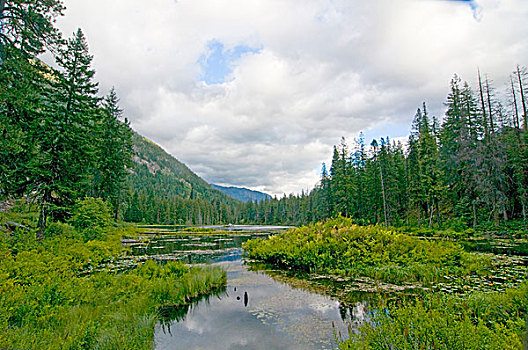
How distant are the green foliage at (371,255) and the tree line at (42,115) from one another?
13796 mm

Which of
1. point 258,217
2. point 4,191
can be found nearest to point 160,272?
point 4,191

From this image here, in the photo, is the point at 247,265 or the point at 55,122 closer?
the point at 247,265

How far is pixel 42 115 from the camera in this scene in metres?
17.0

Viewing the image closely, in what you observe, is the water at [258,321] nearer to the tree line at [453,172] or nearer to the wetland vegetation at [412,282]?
the wetland vegetation at [412,282]

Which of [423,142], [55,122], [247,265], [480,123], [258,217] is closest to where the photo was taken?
[247,265]

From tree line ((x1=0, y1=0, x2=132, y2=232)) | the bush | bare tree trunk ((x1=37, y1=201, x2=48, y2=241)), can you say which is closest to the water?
tree line ((x1=0, y1=0, x2=132, y2=232))

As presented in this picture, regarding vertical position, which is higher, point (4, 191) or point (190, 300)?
point (4, 191)

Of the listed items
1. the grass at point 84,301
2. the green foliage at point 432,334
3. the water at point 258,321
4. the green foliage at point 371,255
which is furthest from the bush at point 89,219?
the green foliage at point 432,334

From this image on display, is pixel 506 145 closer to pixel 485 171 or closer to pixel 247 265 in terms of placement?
pixel 485 171

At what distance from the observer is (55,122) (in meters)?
18.9

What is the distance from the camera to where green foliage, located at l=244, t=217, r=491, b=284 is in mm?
12578

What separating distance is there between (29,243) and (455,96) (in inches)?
1890

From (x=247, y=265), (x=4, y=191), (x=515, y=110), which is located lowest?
(x=247, y=265)

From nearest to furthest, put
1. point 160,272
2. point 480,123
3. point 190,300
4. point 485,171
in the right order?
point 190,300 < point 160,272 < point 485,171 < point 480,123
